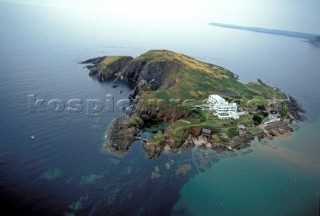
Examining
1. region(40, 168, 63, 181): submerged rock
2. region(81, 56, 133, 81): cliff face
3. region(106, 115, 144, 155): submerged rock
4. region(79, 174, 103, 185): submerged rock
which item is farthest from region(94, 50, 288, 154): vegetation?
region(40, 168, 63, 181): submerged rock

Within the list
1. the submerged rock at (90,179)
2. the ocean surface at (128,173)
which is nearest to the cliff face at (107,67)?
the ocean surface at (128,173)

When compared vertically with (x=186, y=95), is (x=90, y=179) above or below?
below

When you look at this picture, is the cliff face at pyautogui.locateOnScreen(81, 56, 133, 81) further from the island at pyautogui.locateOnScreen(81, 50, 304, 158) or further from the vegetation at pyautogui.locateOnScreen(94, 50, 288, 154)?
the vegetation at pyautogui.locateOnScreen(94, 50, 288, 154)

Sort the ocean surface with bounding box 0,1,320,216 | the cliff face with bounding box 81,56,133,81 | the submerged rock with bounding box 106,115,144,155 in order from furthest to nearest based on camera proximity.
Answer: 1. the cliff face with bounding box 81,56,133,81
2. the submerged rock with bounding box 106,115,144,155
3. the ocean surface with bounding box 0,1,320,216

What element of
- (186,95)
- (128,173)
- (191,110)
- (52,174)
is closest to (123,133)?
(128,173)

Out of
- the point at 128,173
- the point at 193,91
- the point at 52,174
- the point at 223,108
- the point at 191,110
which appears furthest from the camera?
the point at 193,91

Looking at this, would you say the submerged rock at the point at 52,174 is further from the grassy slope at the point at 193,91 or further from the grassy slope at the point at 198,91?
the grassy slope at the point at 193,91

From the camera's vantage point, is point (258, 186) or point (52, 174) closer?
point (52, 174)

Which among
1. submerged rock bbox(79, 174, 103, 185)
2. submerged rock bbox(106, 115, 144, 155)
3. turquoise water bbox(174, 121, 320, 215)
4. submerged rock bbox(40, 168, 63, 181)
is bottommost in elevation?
turquoise water bbox(174, 121, 320, 215)

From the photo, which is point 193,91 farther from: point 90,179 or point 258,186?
point 90,179
